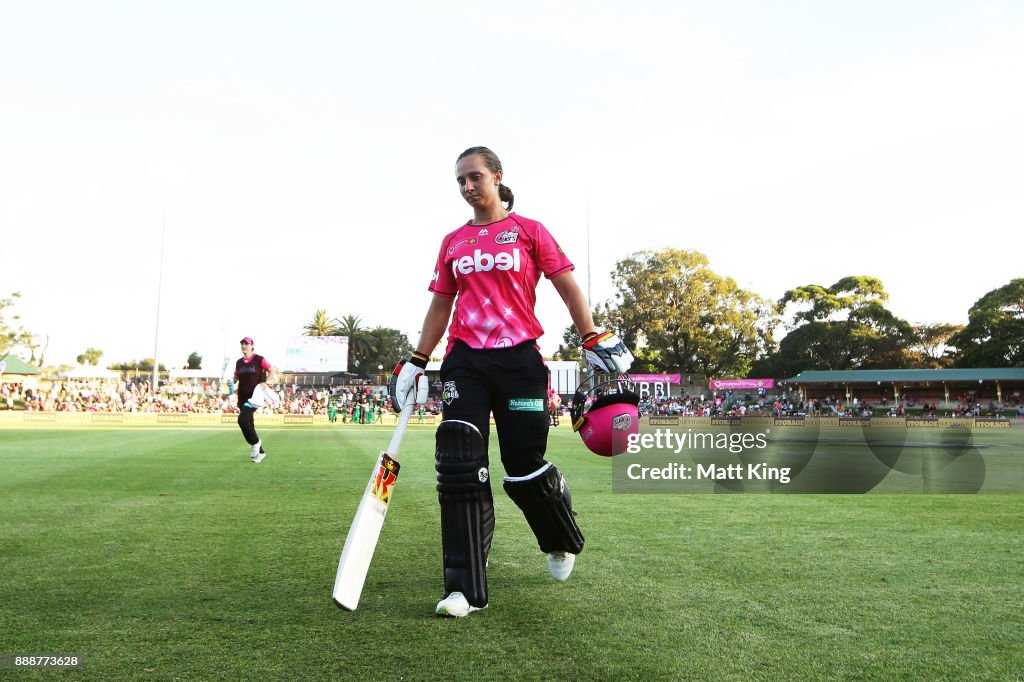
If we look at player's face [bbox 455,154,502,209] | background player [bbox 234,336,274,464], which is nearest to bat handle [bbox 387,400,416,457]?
player's face [bbox 455,154,502,209]

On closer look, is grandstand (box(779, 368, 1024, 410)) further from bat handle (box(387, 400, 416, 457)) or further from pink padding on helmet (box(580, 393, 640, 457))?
bat handle (box(387, 400, 416, 457))

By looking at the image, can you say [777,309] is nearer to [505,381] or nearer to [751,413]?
[751,413]

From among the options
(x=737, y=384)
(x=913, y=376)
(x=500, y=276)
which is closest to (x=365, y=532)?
(x=500, y=276)

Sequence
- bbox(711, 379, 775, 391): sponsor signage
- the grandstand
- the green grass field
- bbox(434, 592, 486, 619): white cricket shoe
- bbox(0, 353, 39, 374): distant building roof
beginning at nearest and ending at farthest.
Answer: the green grass field, bbox(434, 592, 486, 619): white cricket shoe, the grandstand, bbox(711, 379, 775, 391): sponsor signage, bbox(0, 353, 39, 374): distant building roof

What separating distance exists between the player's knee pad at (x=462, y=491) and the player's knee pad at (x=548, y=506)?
0.22 m

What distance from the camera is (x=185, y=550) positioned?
4730 mm

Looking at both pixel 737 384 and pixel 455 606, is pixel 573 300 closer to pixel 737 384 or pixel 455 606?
pixel 455 606

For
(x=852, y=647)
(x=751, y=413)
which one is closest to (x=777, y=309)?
(x=751, y=413)

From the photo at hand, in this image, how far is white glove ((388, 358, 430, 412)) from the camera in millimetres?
4148

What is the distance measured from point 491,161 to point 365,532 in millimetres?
2186

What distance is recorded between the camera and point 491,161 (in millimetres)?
4133

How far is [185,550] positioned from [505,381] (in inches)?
104

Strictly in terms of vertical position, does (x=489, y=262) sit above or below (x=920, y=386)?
below

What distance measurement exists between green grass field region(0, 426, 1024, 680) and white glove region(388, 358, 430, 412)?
39.7 inches
